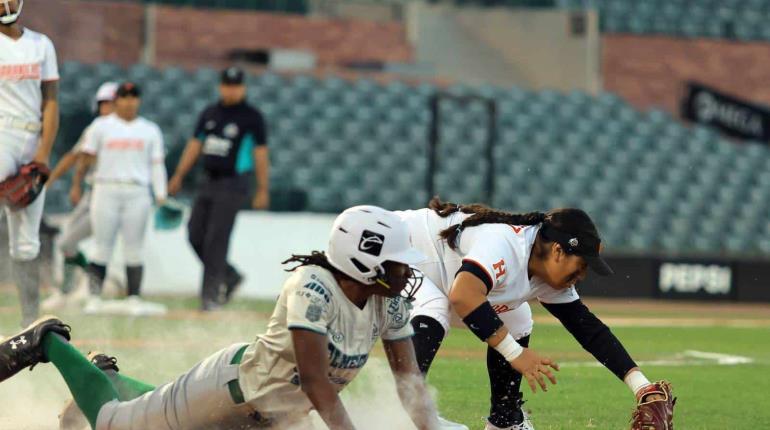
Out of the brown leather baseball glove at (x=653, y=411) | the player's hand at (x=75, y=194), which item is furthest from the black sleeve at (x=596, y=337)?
the player's hand at (x=75, y=194)

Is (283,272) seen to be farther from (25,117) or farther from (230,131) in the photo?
(25,117)

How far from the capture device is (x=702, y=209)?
83.5 ft

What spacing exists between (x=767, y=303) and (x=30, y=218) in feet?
49.8

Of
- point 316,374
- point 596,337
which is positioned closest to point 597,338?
point 596,337

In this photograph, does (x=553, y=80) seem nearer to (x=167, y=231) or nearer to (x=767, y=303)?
(x=767, y=303)

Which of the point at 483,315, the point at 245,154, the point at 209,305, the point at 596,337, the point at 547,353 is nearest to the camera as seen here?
the point at 483,315

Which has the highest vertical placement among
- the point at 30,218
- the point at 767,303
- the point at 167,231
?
the point at 30,218

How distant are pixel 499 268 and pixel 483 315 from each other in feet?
0.85

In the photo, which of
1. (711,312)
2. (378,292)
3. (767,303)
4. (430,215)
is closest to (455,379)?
(430,215)

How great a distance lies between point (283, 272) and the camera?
1881cm

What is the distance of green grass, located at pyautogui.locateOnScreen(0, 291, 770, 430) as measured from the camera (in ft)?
26.9

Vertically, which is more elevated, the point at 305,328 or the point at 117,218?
the point at 305,328

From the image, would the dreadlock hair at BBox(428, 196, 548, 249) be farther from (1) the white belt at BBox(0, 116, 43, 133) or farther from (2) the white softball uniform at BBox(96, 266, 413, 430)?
(1) the white belt at BBox(0, 116, 43, 133)

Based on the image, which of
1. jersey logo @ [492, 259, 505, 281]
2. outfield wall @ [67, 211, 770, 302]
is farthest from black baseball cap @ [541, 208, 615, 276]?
outfield wall @ [67, 211, 770, 302]
